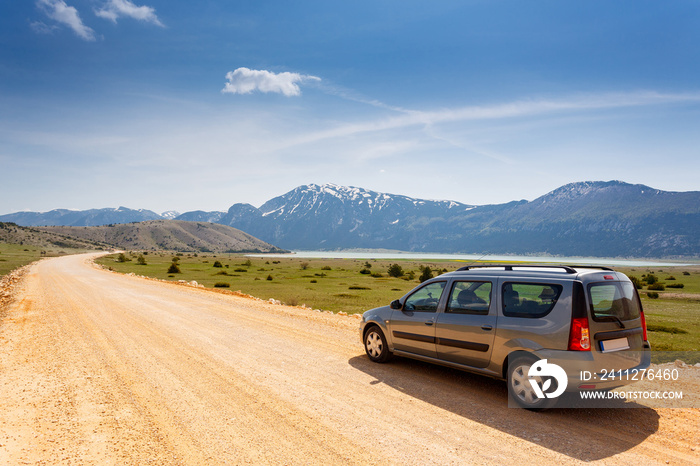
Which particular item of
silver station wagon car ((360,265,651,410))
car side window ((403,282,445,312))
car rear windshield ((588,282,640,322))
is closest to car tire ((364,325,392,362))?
car side window ((403,282,445,312))

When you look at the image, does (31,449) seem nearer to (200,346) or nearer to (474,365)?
(200,346)

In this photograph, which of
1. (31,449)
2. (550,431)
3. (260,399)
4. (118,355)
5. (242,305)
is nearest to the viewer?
(31,449)

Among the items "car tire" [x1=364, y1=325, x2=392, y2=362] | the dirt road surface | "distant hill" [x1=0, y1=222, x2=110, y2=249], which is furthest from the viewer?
"distant hill" [x1=0, y1=222, x2=110, y2=249]

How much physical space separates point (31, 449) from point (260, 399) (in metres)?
2.93

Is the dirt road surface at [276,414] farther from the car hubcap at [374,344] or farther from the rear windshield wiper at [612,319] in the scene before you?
the rear windshield wiper at [612,319]

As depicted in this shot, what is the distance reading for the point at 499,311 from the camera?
6.55m

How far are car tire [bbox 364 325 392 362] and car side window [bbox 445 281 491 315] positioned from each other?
6.09ft

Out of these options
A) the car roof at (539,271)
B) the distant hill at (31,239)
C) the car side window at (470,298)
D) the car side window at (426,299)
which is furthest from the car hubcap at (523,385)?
the distant hill at (31,239)

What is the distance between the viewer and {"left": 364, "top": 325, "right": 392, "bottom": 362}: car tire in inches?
336

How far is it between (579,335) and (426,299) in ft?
9.23

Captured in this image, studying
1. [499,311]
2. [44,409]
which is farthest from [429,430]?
[44,409]

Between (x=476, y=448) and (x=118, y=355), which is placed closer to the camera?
(x=476, y=448)

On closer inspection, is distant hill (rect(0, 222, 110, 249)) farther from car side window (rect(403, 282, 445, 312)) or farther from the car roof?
the car roof
